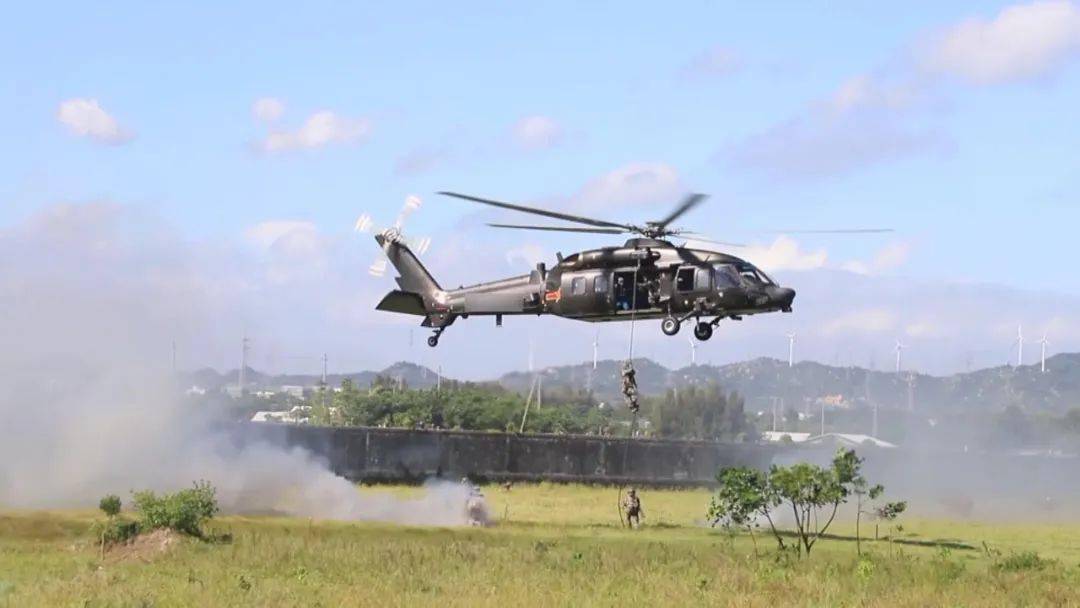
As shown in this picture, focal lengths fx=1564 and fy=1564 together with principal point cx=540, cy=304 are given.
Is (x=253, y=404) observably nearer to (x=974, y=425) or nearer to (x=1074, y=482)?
(x=974, y=425)

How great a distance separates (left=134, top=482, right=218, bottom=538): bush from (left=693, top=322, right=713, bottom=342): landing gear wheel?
51.4 ft

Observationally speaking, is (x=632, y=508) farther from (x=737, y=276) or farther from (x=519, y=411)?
(x=519, y=411)

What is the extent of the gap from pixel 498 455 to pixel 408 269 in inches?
970

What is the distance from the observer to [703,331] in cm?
4800

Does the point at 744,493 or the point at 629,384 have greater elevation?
the point at 629,384

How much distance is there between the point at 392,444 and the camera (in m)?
77.1

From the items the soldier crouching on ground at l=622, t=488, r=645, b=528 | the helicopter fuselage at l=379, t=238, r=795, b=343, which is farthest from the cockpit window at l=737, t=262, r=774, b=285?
the soldier crouching on ground at l=622, t=488, r=645, b=528

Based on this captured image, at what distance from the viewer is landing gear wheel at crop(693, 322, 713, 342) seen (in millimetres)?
47875

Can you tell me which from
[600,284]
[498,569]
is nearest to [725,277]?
[600,284]

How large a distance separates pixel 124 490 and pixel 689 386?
75.8 m

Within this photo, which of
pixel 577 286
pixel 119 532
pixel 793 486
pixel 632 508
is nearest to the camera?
pixel 119 532

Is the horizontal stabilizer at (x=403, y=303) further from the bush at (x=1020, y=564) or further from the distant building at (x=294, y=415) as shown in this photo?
the distant building at (x=294, y=415)

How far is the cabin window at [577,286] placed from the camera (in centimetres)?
4928

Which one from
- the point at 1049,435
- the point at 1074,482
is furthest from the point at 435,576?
the point at 1049,435
